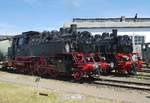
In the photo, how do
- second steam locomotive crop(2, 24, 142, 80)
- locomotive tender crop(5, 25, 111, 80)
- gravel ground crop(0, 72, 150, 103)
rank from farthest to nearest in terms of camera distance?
second steam locomotive crop(2, 24, 142, 80) < locomotive tender crop(5, 25, 111, 80) < gravel ground crop(0, 72, 150, 103)

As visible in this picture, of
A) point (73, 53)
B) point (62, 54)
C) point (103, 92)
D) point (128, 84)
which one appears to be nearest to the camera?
point (103, 92)

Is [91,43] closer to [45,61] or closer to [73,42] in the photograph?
[73,42]

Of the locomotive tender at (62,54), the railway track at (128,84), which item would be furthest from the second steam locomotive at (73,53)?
the railway track at (128,84)

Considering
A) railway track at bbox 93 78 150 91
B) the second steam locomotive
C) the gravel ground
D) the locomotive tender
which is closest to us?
the gravel ground

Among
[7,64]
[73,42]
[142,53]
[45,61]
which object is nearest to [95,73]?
[73,42]

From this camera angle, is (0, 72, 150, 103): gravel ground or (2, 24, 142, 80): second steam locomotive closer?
(0, 72, 150, 103): gravel ground

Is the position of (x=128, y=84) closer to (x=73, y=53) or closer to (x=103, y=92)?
(x=103, y=92)

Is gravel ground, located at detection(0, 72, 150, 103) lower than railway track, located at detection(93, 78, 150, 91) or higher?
lower

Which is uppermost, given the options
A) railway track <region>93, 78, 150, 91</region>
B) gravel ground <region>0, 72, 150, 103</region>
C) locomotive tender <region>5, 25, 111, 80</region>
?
locomotive tender <region>5, 25, 111, 80</region>

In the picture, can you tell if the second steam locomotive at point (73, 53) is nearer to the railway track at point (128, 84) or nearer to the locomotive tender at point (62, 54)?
the locomotive tender at point (62, 54)

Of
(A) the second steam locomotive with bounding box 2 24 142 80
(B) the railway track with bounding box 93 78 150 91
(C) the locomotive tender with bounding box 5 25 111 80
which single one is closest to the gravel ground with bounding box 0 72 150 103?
(B) the railway track with bounding box 93 78 150 91

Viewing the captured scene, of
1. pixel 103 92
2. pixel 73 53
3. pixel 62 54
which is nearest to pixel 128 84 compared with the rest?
pixel 103 92

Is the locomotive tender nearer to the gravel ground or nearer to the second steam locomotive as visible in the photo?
the second steam locomotive

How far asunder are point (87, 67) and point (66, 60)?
5.77ft
